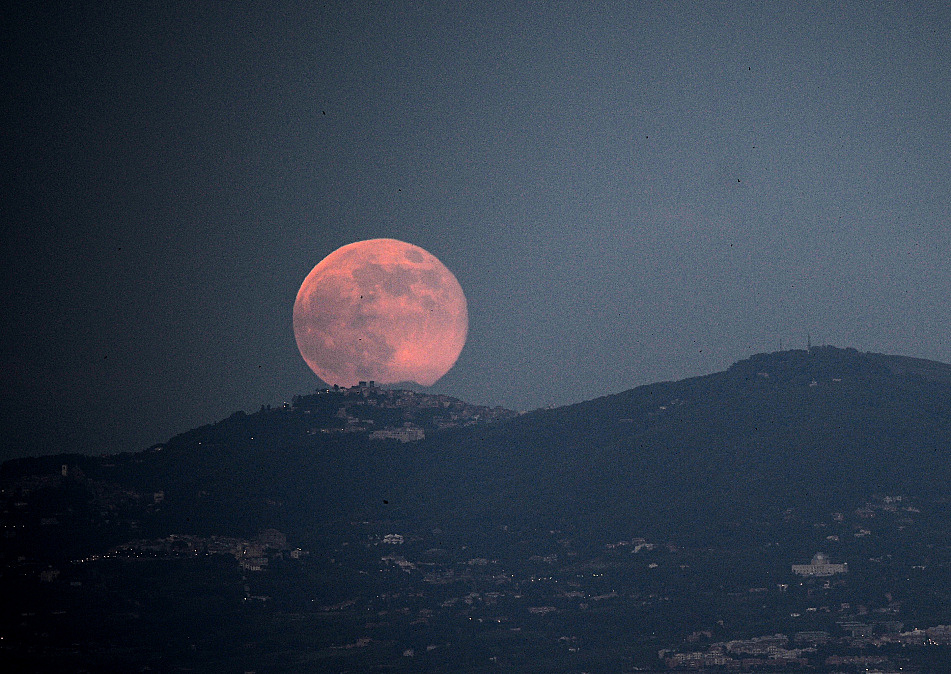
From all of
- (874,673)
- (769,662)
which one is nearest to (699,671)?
(769,662)

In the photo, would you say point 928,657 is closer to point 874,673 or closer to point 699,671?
point 874,673

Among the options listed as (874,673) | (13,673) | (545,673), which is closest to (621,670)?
(545,673)

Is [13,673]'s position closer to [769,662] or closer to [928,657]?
[769,662]

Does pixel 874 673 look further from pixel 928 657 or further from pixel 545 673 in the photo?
pixel 545 673

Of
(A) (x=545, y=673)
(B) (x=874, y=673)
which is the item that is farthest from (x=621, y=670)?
(B) (x=874, y=673)

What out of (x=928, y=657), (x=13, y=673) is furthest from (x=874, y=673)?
(x=13, y=673)

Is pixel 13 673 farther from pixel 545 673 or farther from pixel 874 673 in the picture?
pixel 874 673
